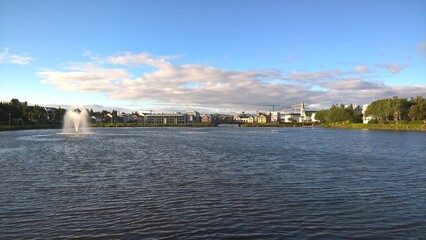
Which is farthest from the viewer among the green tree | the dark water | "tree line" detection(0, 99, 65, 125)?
"tree line" detection(0, 99, 65, 125)

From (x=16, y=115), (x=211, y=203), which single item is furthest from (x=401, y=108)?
(x=16, y=115)

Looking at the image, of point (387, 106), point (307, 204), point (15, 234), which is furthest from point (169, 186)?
point (387, 106)

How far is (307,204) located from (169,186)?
8146 millimetres

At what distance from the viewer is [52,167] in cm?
2877

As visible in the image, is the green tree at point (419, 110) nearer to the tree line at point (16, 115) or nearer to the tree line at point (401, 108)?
the tree line at point (401, 108)

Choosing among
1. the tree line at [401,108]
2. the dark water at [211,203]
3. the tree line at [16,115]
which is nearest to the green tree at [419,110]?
the tree line at [401,108]

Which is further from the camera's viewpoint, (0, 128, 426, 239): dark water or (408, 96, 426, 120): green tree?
(408, 96, 426, 120): green tree

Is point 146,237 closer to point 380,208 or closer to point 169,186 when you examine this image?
point 169,186

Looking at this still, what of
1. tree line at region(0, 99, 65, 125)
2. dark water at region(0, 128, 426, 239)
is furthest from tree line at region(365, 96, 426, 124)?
tree line at region(0, 99, 65, 125)

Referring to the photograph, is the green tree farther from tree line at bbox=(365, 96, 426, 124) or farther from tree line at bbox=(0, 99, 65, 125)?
tree line at bbox=(0, 99, 65, 125)

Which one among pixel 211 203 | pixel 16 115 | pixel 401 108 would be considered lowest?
pixel 211 203

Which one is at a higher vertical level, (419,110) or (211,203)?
(419,110)

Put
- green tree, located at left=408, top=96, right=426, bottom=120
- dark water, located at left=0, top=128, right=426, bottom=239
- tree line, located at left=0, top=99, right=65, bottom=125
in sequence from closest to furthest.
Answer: dark water, located at left=0, top=128, right=426, bottom=239
green tree, located at left=408, top=96, right=426, bottom=120
tree line, located at left=0, top=99, right=65, bottom=125

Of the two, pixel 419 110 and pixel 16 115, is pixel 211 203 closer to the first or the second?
pixel 419 110
